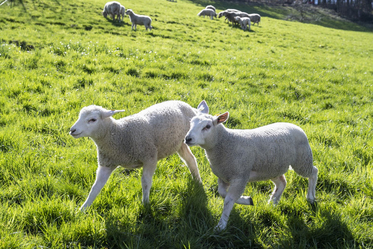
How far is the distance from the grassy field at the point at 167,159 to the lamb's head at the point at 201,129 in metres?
0.76

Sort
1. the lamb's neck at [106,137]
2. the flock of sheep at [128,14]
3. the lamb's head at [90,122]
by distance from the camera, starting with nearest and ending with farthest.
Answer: the lamb's head at [90,122] < the lamb's neck at [106,137] < the flock of sheep at [128,14]

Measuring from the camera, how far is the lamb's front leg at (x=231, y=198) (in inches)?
105

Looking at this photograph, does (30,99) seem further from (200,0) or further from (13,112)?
(200,0)

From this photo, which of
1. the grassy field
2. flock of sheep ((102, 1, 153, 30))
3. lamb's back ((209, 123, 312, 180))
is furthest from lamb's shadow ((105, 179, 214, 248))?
flock of sheep ((102, 1, 153, 30))

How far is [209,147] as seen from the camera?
2.89 m

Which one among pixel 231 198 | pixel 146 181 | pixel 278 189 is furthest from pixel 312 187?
pixel 146 181

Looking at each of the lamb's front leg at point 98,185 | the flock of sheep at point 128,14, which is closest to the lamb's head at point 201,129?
the lamb's front leg at point 98,185

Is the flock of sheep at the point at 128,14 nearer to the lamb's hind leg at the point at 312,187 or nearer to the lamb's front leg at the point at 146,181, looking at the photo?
the lamb's front leg at the point at 146,181

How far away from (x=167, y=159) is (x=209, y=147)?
128 cm

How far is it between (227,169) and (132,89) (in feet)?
13.3

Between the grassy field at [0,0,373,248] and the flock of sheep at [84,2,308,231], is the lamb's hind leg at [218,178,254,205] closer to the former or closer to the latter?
the flock of sheep at [84,2,308,231]

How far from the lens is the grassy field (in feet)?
8.48

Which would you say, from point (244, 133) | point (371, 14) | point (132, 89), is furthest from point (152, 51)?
point (371, 14)

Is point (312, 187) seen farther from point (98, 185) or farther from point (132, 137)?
point (98, 185)
